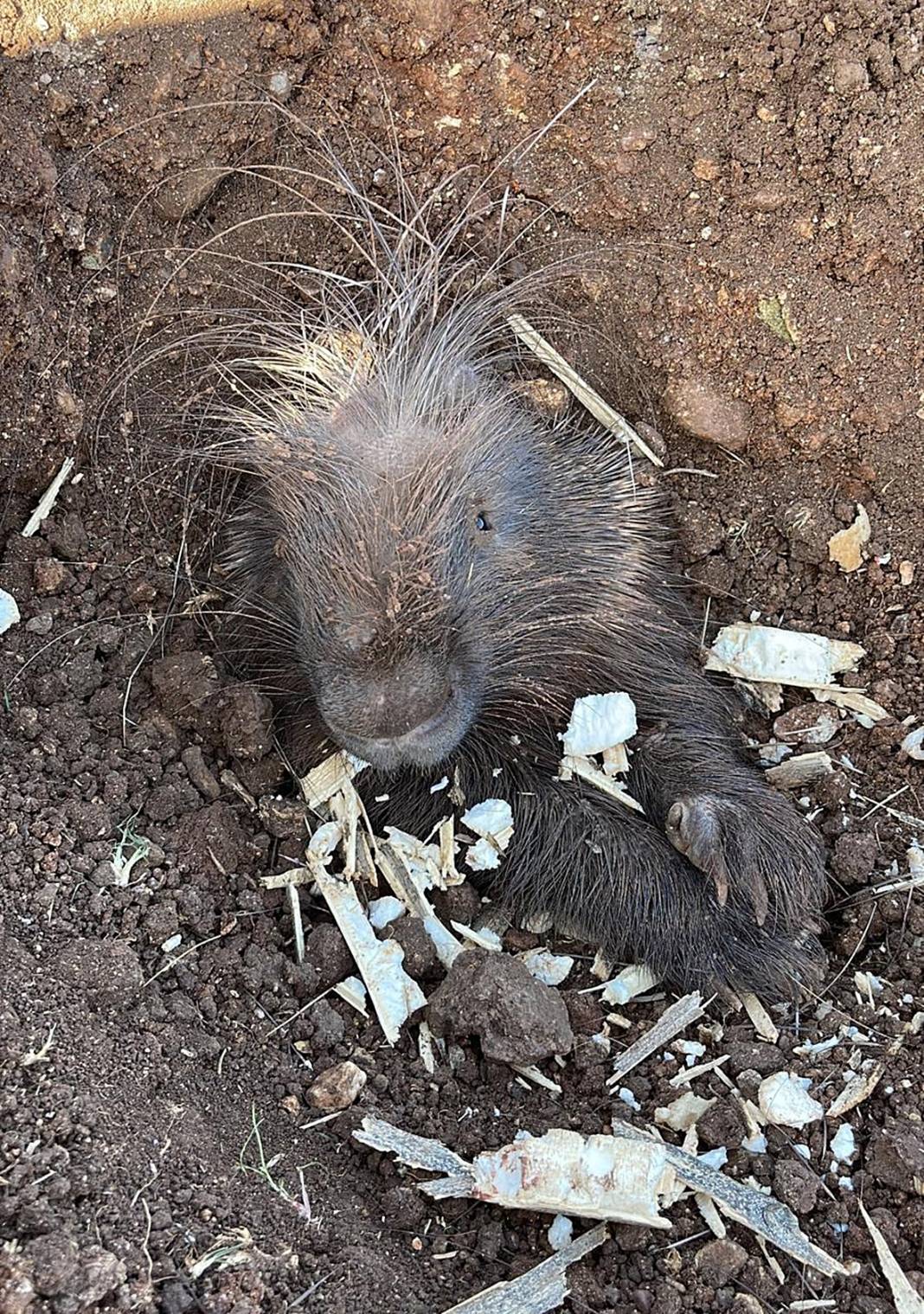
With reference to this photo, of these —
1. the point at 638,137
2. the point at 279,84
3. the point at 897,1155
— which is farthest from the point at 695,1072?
the point at 279,84

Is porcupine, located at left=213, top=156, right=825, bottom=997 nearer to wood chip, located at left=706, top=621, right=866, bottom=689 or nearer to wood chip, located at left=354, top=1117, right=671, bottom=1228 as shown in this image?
wood chip, located at left=706, top=621, right=866, bottom=689

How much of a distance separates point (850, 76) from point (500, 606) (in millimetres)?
1822

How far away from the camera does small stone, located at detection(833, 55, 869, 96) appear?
354cm

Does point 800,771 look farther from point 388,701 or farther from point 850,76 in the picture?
point 850,76

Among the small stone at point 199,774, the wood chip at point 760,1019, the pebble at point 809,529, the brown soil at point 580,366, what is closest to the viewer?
the brown soil at point 580,366

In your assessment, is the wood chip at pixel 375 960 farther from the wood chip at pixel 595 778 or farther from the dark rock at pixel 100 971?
the wood chip at pixel 595 778

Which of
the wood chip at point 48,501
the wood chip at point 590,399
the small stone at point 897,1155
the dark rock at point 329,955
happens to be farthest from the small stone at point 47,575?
the small stone at point 897,1155

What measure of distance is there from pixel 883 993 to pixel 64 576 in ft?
8.31

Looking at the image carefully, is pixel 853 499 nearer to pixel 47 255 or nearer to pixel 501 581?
pixel 501 581

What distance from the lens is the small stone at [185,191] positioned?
3715mm

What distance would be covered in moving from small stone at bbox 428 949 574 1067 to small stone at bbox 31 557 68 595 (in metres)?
1.57

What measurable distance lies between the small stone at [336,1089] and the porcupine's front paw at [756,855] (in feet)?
4.17

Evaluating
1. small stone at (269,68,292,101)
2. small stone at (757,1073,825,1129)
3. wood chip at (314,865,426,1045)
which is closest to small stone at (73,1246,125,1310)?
wood chip at (314,865,426,1045)

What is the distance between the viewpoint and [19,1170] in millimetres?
2117
